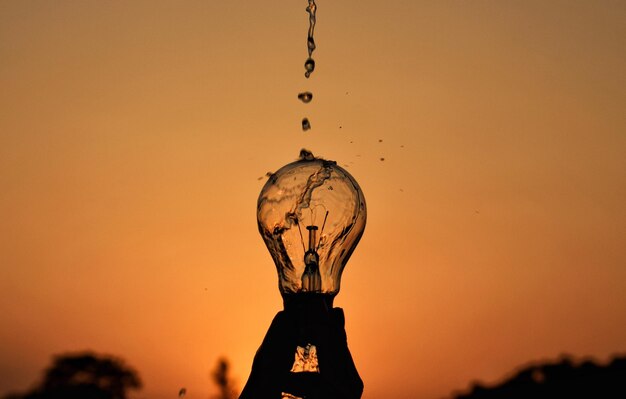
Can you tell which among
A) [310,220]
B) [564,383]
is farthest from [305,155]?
[564,383]

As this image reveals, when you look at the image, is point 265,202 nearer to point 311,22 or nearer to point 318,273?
point 318,273

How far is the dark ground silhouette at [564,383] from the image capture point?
4359 cm

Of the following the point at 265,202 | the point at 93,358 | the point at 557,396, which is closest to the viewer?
the point at 265,202

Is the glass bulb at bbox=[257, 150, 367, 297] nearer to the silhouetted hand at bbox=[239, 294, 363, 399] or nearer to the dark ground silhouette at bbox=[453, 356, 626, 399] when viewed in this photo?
the silhouetted hand at bbox=[239, 294, 363, 399]

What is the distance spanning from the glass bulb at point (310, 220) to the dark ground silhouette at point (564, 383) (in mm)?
37242

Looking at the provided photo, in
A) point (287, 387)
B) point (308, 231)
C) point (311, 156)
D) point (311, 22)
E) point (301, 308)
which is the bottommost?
point (287, 387)

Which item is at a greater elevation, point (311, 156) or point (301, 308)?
point (311, 156)

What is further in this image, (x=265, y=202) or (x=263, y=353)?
(x=265, y=202)

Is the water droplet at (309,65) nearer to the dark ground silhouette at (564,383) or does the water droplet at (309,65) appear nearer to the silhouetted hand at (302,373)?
the silhouetted hand at (302,373)

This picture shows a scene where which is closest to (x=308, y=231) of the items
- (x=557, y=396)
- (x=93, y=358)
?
(x=93, y=358)

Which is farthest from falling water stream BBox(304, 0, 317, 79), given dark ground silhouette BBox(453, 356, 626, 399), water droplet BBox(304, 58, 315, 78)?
dark ground silhouette BBox(453, 356, 626, 399)

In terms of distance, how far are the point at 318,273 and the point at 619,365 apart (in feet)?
132

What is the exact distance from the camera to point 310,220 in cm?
634

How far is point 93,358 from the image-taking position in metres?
43.0
